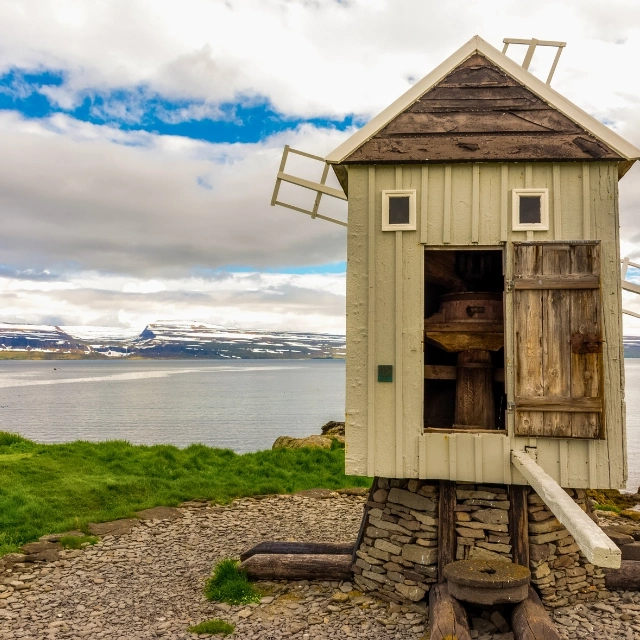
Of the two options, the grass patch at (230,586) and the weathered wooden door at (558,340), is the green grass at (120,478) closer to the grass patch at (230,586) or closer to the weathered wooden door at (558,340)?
the grass patch at (230,586)

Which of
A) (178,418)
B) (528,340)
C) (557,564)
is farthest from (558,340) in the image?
(178,418)

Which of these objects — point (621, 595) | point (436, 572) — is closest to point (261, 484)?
point (436, 572)

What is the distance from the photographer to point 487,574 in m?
7.17

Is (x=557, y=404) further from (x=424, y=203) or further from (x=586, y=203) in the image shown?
(x=424, y=203)

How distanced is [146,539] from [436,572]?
549 cm

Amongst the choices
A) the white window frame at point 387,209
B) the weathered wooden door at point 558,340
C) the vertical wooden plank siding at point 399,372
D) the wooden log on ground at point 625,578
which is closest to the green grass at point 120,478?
the vertical wooden plank siding at point 399,372

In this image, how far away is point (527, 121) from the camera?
780cm

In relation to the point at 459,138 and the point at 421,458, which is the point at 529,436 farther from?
the point at 459,138

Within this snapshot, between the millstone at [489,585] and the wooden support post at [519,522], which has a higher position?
the wooden support post at [519,522]

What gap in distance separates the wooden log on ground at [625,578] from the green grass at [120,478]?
25.5 feet

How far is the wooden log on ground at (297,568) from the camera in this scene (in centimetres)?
875

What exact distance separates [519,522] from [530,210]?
153 inches

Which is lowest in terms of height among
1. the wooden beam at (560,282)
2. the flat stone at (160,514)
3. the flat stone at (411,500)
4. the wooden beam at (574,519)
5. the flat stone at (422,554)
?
the flat stone at (160,514)

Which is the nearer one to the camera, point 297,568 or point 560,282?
point 560,282
